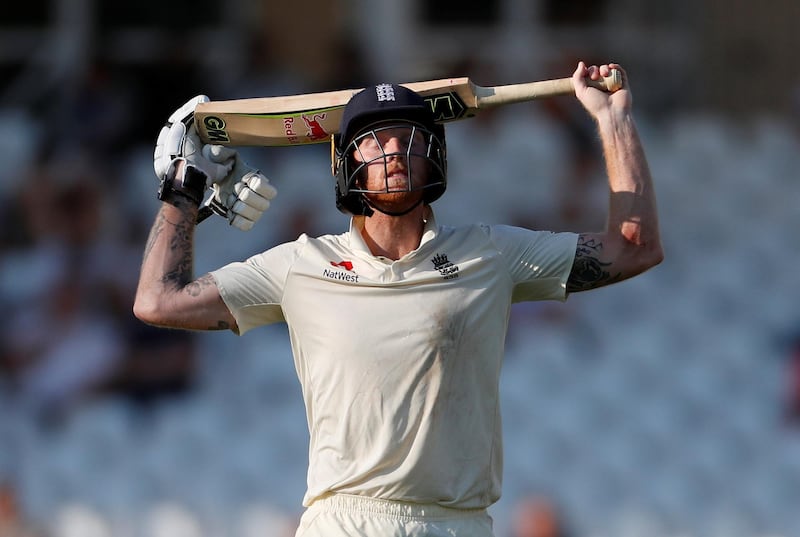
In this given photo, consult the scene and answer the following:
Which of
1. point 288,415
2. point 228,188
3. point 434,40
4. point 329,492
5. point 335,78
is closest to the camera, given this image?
point 329,492

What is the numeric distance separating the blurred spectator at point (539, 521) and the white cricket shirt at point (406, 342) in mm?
2768

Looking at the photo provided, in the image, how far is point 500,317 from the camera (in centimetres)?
341

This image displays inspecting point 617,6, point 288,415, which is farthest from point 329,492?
point 617,6

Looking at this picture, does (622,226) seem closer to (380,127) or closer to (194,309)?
(380,127)

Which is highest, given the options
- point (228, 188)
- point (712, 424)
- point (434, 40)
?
point (434, 40)

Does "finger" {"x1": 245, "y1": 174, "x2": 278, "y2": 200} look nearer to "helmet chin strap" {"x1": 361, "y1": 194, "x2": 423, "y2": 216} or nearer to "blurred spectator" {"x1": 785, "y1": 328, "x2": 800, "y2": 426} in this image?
"helmet chin strap" {"x1": 361, "y1": 194, "x2": 423, "y2": 216}

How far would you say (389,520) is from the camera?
129 inches

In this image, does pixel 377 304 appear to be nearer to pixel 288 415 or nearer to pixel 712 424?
pixel 288 415

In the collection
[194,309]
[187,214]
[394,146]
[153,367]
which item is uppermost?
[394,146]

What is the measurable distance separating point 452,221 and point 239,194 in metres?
4.28

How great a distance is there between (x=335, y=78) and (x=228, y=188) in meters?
4.41

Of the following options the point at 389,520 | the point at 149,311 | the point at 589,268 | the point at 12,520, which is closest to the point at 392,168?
the point at 589,268

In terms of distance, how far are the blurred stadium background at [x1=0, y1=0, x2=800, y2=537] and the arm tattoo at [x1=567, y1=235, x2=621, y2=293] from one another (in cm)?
297

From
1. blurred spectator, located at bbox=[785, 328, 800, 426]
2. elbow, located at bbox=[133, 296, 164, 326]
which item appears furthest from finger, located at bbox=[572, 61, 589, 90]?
blurred spectator, located at bbox=[785, 328, 800, 426]
